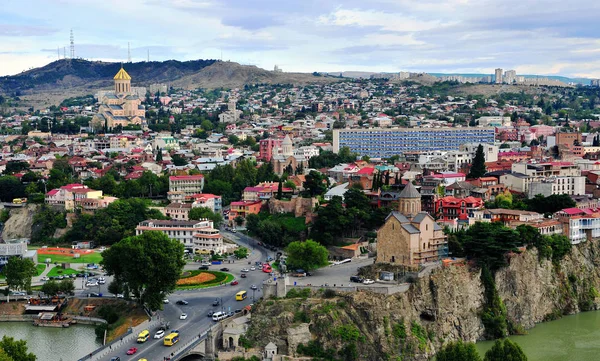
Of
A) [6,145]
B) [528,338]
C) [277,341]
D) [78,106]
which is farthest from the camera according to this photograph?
[78,106]

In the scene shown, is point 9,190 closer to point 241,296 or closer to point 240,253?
point 240,253

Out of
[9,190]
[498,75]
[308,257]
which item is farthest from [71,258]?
[498,75]

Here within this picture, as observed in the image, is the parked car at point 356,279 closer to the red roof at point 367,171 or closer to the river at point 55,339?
the river at point 55,339

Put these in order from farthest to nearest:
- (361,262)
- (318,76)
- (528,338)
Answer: (318,76), (361,262), (528,338)

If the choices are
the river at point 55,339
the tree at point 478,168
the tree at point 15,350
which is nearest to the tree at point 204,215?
the river at point 55,339

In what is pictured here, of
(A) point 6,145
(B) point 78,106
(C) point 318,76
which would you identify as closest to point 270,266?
(A) point 6,145

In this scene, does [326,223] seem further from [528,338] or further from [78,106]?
[78,106]

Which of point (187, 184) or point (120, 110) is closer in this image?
point (187, 184)
